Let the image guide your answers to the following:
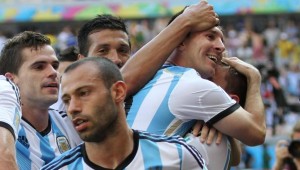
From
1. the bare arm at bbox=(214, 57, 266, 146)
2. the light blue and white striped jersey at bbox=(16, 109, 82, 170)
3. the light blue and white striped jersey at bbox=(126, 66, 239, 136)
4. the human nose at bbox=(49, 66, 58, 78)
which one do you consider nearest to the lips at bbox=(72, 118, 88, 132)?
the light blue and white striped jersey at bbox=(126, 66, 239, 136)

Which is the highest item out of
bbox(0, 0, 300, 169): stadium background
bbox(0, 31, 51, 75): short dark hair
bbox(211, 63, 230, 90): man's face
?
bbox(0, 31, 51, 75): short dark hair

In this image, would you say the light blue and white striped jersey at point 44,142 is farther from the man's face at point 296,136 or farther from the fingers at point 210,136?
the man's face at point 296,136

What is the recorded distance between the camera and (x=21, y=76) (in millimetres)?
5344

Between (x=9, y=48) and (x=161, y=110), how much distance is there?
1.43 meters

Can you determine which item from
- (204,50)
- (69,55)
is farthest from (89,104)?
(69,55)

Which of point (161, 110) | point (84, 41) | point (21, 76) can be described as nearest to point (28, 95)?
point (21, 76)

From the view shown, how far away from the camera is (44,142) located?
16.8 ft

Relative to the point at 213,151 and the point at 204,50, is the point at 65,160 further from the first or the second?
the point at 204,50

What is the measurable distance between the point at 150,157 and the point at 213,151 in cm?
68

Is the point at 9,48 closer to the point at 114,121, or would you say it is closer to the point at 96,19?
the point at 96,19

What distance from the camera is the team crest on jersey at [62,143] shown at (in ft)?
17.0

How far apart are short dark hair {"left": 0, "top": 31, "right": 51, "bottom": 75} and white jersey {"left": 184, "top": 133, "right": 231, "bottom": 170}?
1.40 m

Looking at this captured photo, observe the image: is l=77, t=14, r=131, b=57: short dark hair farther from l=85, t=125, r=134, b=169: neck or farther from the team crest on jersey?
l=85, t=125, r=134, b=169: neck

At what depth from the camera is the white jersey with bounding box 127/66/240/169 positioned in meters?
4.51
